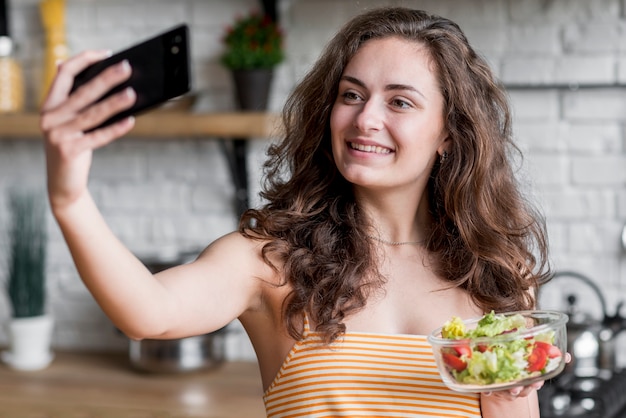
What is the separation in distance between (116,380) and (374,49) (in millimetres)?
1406

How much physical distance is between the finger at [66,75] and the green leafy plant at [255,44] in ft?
4.97

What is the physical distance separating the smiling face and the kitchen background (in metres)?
0.62

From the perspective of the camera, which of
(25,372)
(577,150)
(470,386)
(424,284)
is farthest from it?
(25,372)

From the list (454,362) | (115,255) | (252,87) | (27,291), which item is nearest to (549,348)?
(454,362)

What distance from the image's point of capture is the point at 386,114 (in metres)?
1.46

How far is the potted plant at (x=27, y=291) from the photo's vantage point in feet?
8.73

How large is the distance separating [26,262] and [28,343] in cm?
23

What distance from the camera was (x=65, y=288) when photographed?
2.86m

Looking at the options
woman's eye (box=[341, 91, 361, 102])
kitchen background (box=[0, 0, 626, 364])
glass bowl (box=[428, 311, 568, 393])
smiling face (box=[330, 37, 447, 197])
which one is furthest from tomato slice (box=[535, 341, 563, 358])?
kitchen background (box=[0, 0, 626, 364])

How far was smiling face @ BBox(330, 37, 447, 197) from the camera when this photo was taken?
1.45 m

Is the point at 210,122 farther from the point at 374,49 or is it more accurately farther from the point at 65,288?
the point at 374,49

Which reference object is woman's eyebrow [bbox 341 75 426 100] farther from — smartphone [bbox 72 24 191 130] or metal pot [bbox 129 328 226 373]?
metal pot [bbox 129 328 226 373]

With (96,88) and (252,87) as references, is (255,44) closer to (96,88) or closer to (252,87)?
(252,87)

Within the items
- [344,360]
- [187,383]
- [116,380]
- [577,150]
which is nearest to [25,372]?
[116,380]
